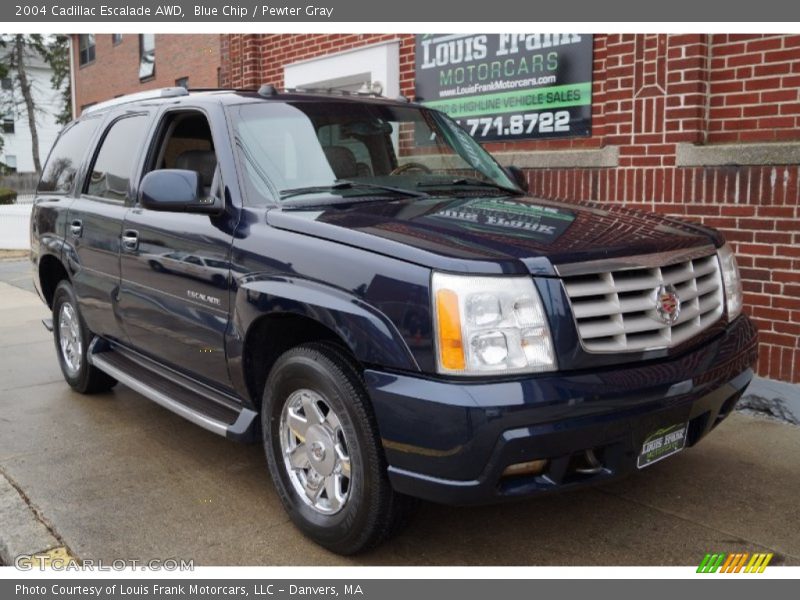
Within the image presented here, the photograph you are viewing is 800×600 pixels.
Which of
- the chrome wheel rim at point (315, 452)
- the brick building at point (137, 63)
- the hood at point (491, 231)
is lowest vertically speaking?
the chrome wheel rim at point (315, 452)

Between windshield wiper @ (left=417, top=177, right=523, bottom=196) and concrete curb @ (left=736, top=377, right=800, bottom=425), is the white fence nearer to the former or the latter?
windshield wiper @ (left=417, top=177, right=523, bottom=196)

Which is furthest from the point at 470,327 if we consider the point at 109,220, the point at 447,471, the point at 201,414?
the point at 109,220

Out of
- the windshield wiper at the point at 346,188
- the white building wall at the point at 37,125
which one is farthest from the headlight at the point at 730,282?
the white building wall at the point at 37,125

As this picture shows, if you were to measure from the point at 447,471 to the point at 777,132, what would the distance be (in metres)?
3.69

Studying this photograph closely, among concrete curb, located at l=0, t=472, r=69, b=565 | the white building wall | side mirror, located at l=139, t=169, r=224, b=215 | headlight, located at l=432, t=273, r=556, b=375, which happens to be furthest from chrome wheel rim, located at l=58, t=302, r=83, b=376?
the white building wall

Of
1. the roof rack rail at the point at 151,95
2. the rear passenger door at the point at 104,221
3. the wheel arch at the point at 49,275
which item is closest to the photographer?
the roof rack rail at the point at 151,95

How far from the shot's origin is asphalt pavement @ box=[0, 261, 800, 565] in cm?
344

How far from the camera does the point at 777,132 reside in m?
5.26

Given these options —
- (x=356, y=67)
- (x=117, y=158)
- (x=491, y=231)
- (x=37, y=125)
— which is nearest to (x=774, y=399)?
(x=491, y=231)

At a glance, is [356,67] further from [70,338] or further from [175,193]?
[175,193]

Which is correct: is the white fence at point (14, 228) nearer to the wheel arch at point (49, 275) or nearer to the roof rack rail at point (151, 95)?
the wheel arch at point (49, 275)

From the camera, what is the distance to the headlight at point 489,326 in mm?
2822

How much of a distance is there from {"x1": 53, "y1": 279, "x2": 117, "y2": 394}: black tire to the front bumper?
132 inches

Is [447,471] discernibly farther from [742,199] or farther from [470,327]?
[742,199]
